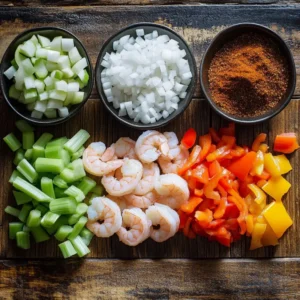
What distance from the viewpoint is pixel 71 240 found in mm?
2596

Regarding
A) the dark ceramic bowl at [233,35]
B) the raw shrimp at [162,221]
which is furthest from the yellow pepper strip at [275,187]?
the raw shrimp at [162,221]

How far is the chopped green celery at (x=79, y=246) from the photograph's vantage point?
2586mm

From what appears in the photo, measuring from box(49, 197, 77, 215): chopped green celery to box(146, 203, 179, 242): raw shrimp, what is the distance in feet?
1.23

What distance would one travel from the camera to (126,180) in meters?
2.51

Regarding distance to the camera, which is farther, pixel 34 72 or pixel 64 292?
pixel 64 292

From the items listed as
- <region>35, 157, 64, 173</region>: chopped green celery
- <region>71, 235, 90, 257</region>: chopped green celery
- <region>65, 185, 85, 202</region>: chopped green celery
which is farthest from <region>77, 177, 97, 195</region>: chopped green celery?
<region>71, 235, 90, 257</region>: chopped green celery

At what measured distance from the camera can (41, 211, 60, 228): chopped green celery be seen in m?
2.52

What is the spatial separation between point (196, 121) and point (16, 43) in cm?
98

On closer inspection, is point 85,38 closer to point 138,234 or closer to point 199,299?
point 138,234

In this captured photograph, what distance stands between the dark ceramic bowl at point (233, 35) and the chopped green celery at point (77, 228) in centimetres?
86

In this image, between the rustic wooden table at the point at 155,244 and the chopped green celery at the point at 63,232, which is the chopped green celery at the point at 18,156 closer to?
the rustic wooden table at the point at 155,244

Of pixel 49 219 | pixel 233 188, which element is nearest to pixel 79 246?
pixel 49 219

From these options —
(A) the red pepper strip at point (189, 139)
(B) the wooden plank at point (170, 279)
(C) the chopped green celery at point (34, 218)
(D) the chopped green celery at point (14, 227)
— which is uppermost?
(A) the red pepper strip at point (189, 139)

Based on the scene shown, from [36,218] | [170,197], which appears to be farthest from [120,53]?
[36,218]
